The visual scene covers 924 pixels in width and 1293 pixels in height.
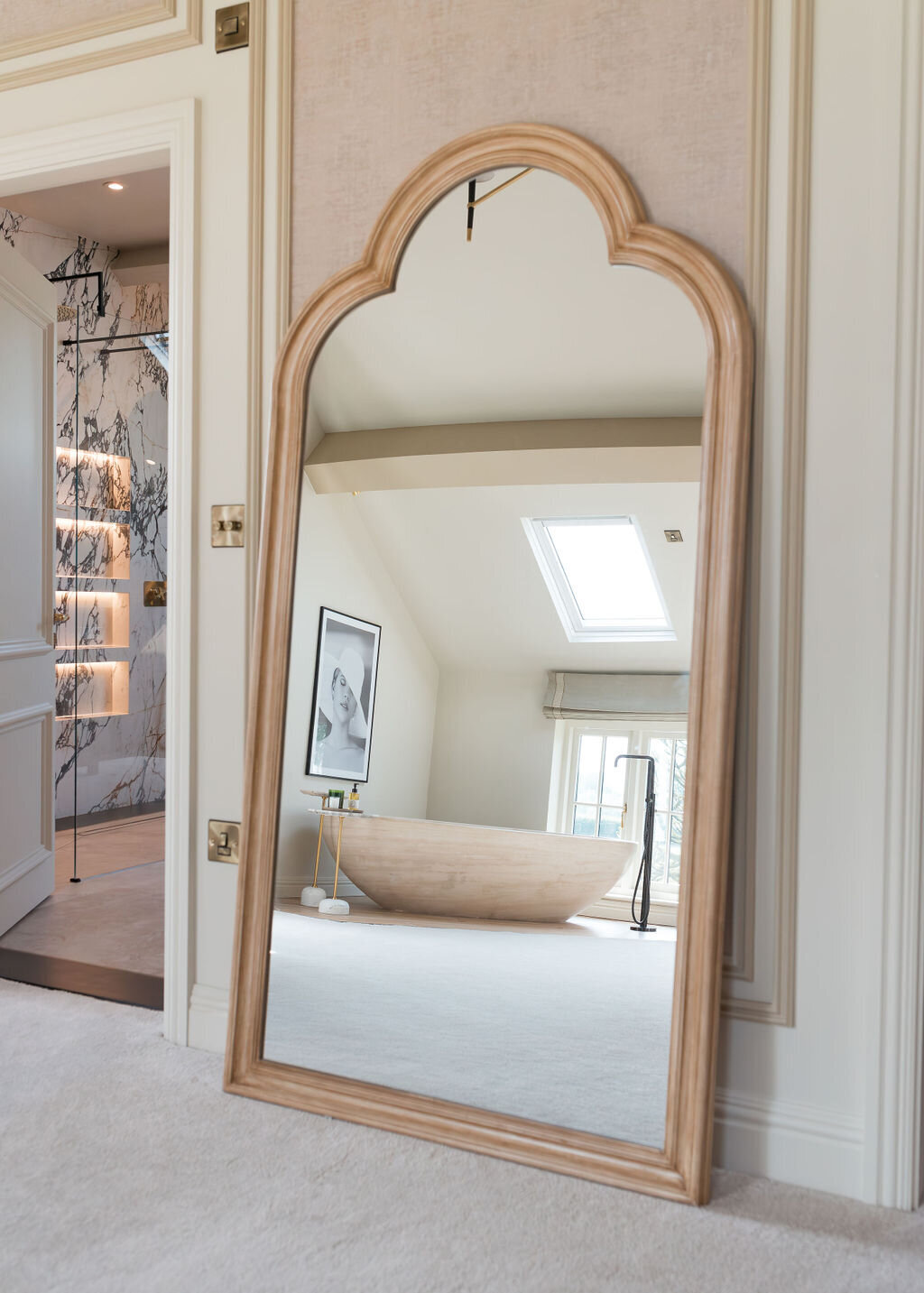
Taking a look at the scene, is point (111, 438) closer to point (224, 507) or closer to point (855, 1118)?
point (224, 507)

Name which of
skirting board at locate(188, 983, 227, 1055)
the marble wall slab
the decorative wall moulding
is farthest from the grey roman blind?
the marble wall slab

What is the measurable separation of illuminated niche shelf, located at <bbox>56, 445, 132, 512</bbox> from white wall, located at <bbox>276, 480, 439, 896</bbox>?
14.4 ft

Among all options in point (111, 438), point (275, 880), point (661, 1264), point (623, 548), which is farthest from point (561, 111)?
point (111, 438)

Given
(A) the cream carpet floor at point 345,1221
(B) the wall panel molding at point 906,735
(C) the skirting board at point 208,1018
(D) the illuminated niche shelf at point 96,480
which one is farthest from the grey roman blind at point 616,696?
(D) the illuminated niche shelf at point 96,480

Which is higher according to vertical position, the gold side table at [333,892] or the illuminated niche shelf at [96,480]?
the illuminated niche shelf at [96,480]

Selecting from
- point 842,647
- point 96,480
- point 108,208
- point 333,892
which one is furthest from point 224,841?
point 96,480

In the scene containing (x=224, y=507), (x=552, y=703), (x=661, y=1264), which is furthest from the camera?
(x=224, y=507)

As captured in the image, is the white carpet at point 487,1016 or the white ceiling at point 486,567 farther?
the white ceiling at point 486,567

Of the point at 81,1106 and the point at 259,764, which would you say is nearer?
the point at 81,1106

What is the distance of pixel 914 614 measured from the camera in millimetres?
1857

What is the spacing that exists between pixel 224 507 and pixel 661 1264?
1826 millimetres

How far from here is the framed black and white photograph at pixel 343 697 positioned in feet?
7.38

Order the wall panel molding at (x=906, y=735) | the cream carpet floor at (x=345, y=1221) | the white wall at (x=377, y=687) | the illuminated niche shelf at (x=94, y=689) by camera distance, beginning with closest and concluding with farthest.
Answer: the cream carpet floor at (x=345, y=1221)
the wall panel molding at (x=906, y=735)
the white wall at (x=377, y=687)
the illuminated niche shelf at (x=94, y=689)

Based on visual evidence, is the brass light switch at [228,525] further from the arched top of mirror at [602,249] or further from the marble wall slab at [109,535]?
the marble wall slab at [109,535]
